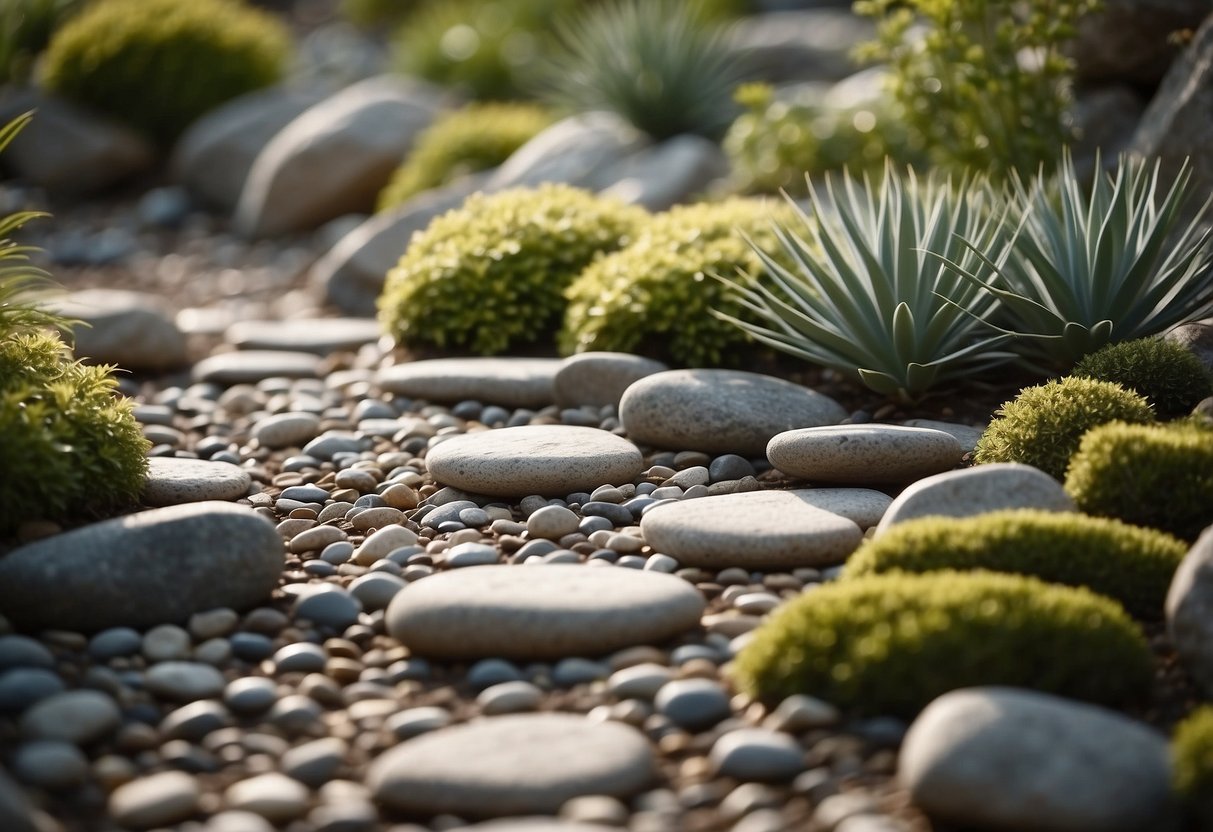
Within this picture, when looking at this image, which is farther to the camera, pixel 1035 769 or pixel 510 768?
pixel 510 768

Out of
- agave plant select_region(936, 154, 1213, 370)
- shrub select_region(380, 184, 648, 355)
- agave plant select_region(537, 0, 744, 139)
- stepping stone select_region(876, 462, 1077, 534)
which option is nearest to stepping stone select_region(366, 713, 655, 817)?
stepping stone select_region(876, 462, 1077, 534)

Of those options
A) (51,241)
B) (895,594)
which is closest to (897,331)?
(895,594)

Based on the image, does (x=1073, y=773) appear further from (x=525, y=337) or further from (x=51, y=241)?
(x=51, y=241)

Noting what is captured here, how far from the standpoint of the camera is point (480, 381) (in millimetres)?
5848

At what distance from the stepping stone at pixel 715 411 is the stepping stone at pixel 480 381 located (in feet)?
2.61

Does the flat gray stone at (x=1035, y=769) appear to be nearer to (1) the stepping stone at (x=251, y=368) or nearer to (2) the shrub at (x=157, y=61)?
(1) the stepping stone at (x=251, y=368)

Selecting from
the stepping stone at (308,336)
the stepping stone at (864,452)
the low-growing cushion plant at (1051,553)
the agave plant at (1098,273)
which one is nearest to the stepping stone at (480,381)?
the stepping stone at (308,336)

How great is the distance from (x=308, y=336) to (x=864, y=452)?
393 cm

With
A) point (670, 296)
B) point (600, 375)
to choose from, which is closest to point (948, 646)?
point (600, 375)

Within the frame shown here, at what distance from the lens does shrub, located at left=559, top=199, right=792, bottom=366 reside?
5.69 metres

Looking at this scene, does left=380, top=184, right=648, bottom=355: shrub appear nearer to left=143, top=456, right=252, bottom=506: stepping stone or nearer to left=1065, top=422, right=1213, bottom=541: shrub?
left=143, top=456, right=252, bottom=506: stepping stone

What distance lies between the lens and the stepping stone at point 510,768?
9.08 ft

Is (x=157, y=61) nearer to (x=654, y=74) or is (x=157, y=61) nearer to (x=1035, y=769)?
(x=654, y=74)

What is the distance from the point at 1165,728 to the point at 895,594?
0.69 meters
